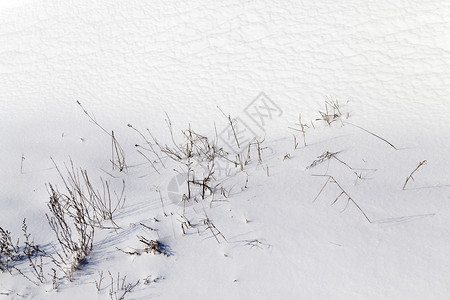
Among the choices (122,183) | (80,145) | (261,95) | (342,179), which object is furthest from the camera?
(261,95)

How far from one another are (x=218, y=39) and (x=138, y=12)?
47.7 inches

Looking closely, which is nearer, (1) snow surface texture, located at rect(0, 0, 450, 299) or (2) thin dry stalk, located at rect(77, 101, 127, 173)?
(1) snow surface texture, located at rect(0, 0, 450, 299)

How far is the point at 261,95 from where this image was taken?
366cm

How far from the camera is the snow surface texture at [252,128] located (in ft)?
7.30

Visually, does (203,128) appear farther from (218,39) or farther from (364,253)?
(364,253)

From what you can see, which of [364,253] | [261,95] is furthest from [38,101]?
[364,253]

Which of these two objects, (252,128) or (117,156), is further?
(252,128)

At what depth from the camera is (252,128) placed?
338 centimetres

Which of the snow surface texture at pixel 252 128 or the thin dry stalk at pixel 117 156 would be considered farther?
the thin dry stalk at pixel 117 156

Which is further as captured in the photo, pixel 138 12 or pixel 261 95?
pixel 138 12

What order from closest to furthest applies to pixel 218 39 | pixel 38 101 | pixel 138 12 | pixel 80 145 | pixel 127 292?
pixel 127 292 < pixel 80 145 < pixel 38 101 < pixel 218 39 < pixel 138 12

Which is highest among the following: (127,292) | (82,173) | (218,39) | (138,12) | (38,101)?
(138,12)

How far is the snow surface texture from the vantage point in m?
2.23

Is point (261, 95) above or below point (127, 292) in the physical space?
above
